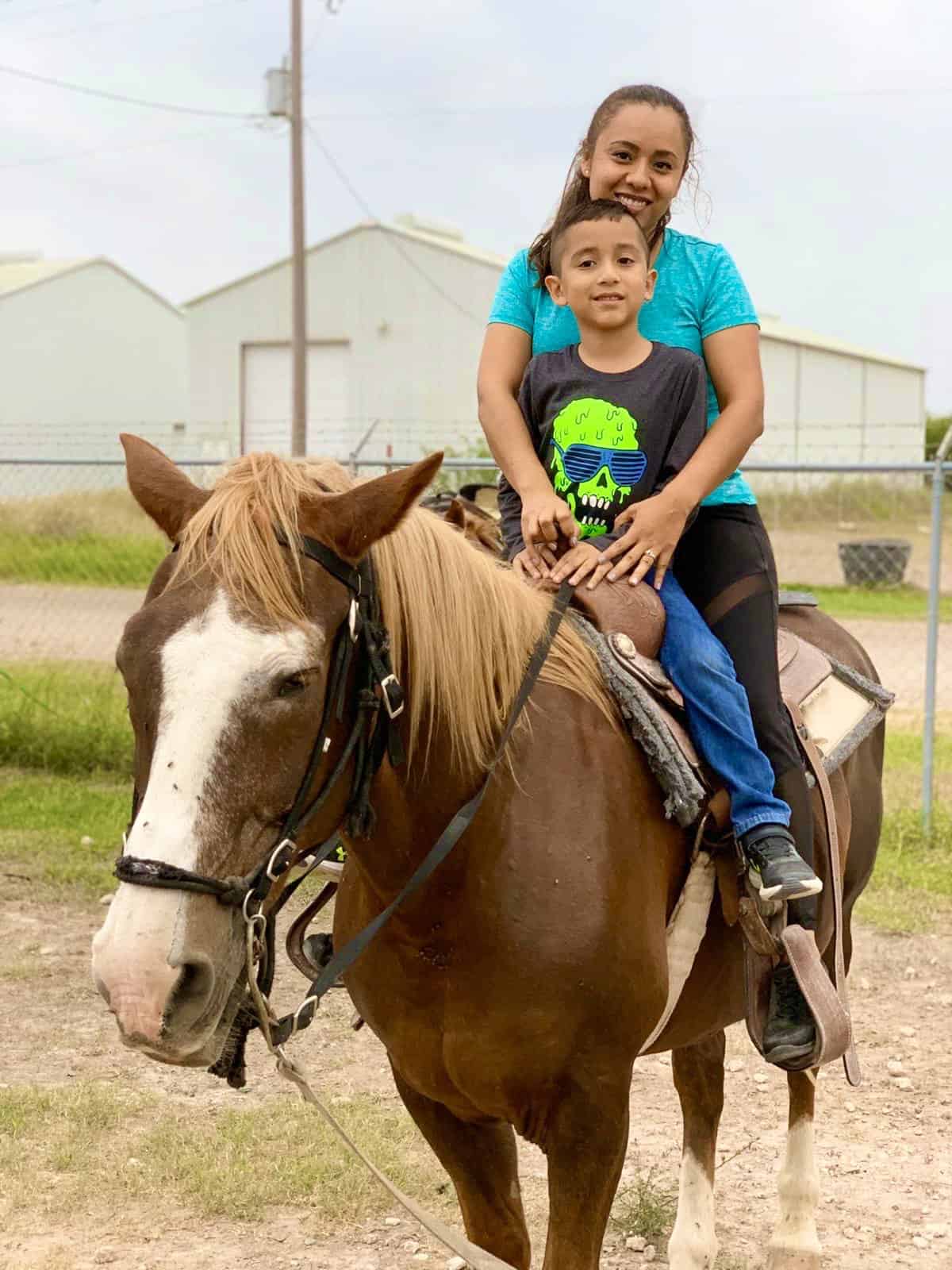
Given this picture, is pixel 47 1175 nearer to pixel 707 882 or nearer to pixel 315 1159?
pixel 315 1159

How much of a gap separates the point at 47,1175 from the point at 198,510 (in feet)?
8.57

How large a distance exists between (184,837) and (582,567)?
1.13 metres

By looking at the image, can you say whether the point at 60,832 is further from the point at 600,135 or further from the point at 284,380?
the point at 284,380

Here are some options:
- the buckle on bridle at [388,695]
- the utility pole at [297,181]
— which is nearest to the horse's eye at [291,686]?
the buckle on bridle at [388,695]

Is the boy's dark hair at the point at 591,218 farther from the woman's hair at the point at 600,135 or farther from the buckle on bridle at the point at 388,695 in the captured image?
the buckle on bridle at the point at 388,695

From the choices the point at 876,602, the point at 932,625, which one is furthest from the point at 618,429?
the point at 876,602

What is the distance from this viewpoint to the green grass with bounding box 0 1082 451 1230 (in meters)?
4.00

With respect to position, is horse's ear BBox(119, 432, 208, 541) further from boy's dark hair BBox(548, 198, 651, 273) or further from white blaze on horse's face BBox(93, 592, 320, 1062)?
boy's dark hair BBox(548, 198, 651, 273)

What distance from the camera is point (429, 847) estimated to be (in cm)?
258

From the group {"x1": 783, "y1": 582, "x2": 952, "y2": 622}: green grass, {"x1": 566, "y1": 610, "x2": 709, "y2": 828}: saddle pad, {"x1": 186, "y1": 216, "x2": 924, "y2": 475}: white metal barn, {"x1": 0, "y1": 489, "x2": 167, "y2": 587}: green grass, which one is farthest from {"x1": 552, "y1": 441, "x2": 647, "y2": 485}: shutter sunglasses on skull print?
{"x1": 186, "y1": 216, "x2": 924, "y2": 475}: white metal barn

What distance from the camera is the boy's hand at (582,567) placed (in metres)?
2.85

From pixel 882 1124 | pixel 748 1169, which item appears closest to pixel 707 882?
pixel 748 1169

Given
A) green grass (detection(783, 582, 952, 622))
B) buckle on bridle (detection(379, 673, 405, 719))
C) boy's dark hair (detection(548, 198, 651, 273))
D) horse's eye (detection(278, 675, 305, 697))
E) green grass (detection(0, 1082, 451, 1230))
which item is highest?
boy's dark hair (detection(548, 198, 651, 273))

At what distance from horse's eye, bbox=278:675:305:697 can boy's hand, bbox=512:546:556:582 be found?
88 centimetres
